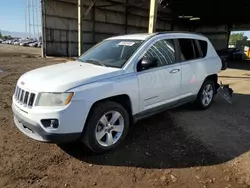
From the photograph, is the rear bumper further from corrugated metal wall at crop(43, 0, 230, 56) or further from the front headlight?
corrugated metal wall at crop(43, 0, 230, 56)

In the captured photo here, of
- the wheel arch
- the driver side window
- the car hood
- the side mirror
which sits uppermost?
the driver side window

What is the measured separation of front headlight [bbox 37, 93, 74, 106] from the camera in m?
3.02

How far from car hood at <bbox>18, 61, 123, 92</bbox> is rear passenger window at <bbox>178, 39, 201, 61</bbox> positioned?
5.91 feet

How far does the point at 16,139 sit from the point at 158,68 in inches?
105

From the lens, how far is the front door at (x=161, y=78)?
→ 389 cm

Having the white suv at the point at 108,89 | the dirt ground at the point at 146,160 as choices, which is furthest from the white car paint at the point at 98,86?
the dirt ground at the point at 146,160

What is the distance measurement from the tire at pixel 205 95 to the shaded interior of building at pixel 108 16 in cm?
1416

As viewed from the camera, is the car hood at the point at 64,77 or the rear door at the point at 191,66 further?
the rear door at the point at 191,66

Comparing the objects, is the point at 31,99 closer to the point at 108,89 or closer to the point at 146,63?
the point at 108,89

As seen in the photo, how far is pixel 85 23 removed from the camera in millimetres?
22234

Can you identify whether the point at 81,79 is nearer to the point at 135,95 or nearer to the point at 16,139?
the point at 135,95

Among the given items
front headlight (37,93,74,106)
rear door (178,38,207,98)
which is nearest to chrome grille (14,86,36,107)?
front headlight (37,93,74,106)

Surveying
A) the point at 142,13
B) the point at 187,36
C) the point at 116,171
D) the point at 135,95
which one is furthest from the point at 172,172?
the point at 142,13

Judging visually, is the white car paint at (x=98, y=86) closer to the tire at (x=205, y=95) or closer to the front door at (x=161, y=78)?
the front door at (x=161, y=78)
